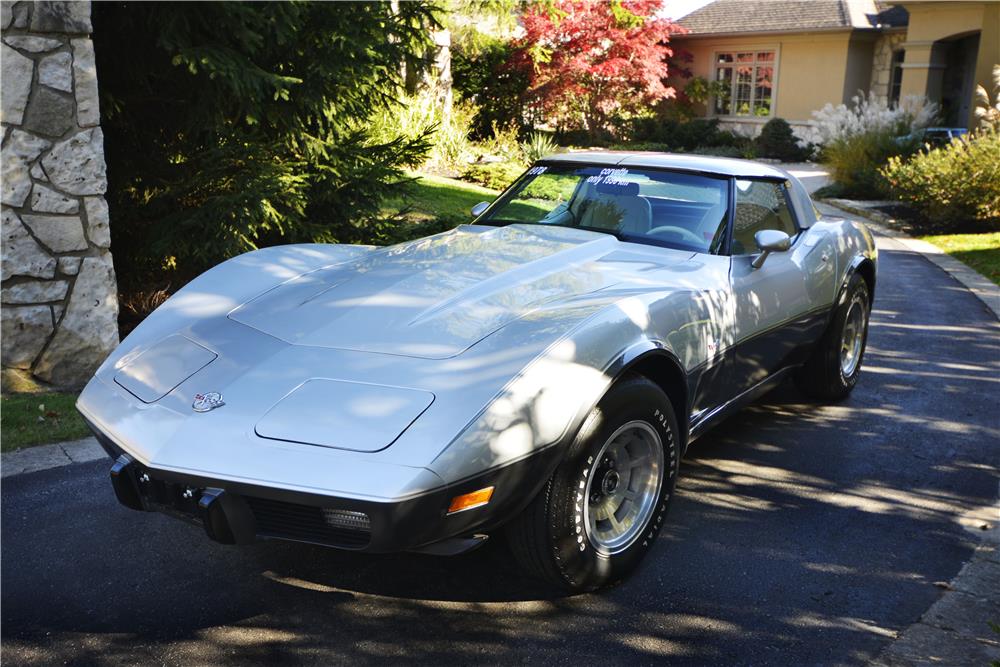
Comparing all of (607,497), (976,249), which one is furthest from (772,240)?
(976,249)

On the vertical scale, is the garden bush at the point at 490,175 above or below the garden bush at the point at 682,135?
below

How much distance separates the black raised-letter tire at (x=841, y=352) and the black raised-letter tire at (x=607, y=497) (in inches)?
88.7

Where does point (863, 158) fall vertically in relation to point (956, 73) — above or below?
below

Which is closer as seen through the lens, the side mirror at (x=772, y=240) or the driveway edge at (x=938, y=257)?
the side mirror at (x=772, y=240)

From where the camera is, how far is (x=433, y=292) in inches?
148

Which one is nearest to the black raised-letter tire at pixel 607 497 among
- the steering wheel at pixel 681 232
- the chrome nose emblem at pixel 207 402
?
the chrome nose emblem at pixel 207 402

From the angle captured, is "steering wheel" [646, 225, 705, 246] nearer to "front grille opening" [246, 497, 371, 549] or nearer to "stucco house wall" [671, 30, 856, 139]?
"front grille opening" [246, 497, 371, 549]

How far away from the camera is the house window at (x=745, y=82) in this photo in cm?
2845

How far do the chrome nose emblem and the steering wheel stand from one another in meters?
2.40

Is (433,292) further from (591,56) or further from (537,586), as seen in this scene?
(591,56)

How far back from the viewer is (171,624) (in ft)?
10.4

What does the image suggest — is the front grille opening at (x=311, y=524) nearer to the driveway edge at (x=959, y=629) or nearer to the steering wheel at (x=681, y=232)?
the driveway edge at (x=959, y=629)

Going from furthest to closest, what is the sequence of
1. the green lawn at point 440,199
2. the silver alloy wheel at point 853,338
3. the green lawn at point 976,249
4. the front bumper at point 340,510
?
the green lawn at point 440,199, the green lawn at point 976,249, the silver alloy wheel at point 853,338, the front bumper at point 340,510

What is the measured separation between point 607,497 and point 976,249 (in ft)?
33.2
